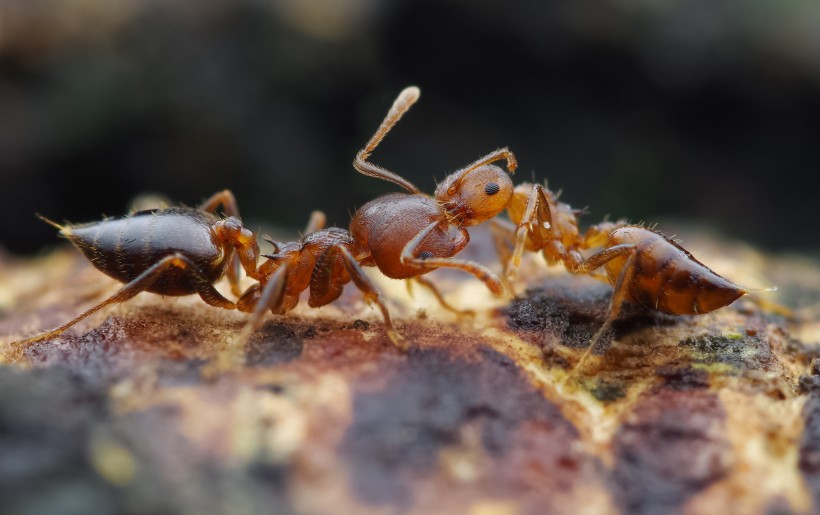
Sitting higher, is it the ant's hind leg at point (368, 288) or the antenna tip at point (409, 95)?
the antenna tip at point (409, 95)

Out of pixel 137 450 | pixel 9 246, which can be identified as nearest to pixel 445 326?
pixel 137 450

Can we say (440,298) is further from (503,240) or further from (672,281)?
(672,281)

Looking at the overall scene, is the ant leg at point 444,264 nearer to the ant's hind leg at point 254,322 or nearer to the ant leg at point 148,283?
the ant's hind leg at point 254,322

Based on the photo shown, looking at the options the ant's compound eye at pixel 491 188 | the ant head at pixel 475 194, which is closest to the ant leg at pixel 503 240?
the ant head at pixel 475 194

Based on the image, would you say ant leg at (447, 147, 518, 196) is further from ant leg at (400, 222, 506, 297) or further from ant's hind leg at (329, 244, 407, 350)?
ant's hind leg at (329, 244, 407, 350)

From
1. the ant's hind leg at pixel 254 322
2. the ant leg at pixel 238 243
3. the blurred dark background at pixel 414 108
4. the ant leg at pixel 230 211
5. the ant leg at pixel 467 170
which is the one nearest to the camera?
the ant's hind leg at pixel 254 322

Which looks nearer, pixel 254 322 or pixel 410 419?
pixel 410 419

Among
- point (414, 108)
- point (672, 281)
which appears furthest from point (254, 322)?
point (414, 108)
